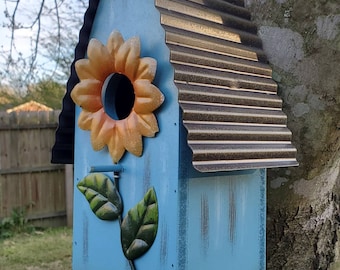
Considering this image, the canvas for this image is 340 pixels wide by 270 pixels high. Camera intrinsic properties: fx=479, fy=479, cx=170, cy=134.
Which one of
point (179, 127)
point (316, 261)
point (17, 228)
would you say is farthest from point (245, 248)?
point (17, 228)

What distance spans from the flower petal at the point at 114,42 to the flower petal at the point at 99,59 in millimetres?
14

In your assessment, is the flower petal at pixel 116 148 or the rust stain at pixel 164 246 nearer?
the rust stain at pixel 164 246

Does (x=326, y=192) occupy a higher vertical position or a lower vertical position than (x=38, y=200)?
higher

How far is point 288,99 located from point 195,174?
19.5 inches

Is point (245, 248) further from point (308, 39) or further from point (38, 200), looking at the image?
point (38, 200)

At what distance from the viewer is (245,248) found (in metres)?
1.55

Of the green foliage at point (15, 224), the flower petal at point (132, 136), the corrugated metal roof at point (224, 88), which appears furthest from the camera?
the green foliage at point (15, 224)

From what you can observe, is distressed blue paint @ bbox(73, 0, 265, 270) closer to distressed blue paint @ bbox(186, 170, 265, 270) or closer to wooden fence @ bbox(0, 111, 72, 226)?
distressed blue paint @ bbox(186, 170, 265, 270)

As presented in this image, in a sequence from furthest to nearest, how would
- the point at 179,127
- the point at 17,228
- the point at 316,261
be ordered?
1. the point at 17,228
2. the point at 316,261
3. the point at 179,127

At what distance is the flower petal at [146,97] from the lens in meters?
1.37

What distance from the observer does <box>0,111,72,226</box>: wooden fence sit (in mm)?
5250

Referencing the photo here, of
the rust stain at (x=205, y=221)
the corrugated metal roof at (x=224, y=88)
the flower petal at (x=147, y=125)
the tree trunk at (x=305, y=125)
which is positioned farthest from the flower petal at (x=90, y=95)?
the tree trunk at (x=305, y=125)

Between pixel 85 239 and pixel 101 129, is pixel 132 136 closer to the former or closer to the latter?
pixel 101 129

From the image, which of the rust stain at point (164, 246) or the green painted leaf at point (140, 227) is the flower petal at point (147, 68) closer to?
the green painted leaf at point (140, 227)
